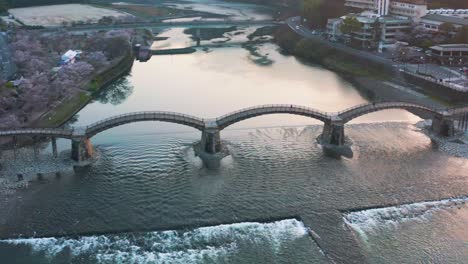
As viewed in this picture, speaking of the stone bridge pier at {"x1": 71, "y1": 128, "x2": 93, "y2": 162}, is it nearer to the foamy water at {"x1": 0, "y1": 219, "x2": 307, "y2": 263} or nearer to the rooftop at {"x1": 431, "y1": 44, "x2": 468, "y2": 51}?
the foamy water at {"x1": 0, "y1": 219, "x2": 307, "y2": 263}

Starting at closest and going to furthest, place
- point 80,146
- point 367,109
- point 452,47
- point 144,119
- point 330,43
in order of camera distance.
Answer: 1. point 80,146
2. point 144,119
3. point 367,109
4. point 452,47
5. point 330,43

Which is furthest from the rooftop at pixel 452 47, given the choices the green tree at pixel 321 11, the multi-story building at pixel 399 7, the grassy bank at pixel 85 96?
the grassy bank at pixel 85 96

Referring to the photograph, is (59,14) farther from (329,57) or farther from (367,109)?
(367,109)

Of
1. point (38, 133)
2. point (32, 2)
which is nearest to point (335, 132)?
point (38, 133)

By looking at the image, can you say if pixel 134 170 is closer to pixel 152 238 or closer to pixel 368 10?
pixel 152 238

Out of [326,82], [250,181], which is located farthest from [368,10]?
[250,181]

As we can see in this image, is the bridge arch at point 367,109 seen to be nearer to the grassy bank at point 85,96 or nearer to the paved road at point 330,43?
the paved road at point 330,43

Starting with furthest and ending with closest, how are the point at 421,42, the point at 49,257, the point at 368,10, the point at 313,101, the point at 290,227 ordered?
the point at 368,10 → the point at 421,42 → the point at 313,101 → the point at 290,227 → the point at 49,257
